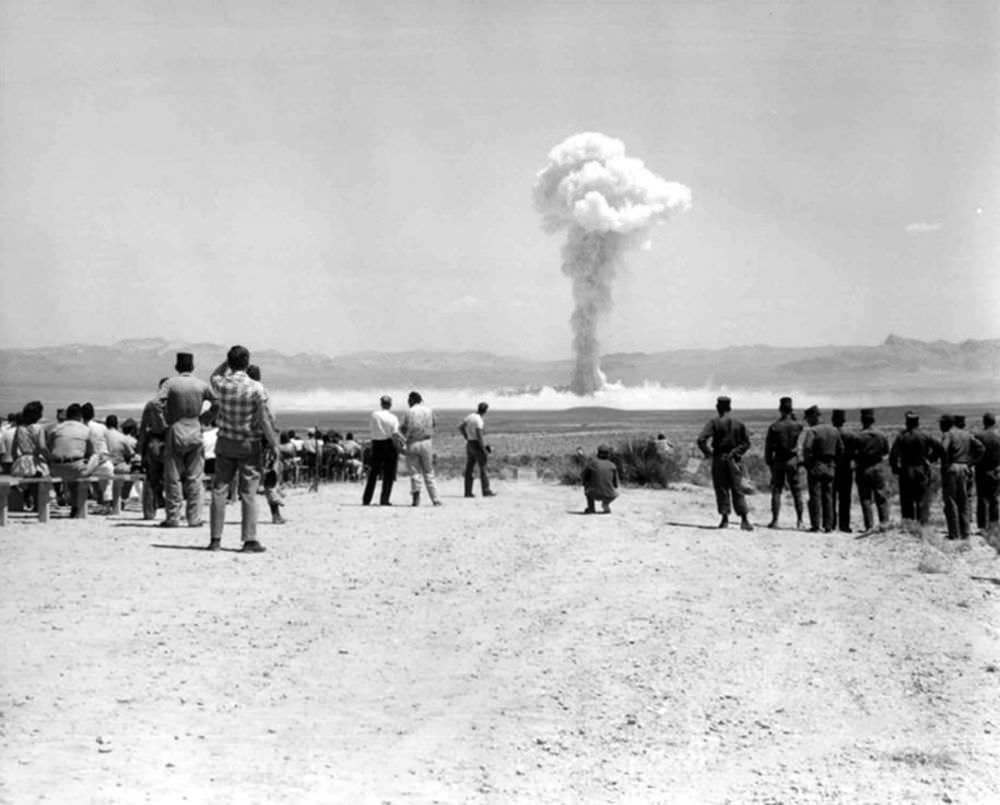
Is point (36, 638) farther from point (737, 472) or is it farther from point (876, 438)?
point (876, 438)

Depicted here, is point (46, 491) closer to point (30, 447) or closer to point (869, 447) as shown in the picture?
point (30, 447)

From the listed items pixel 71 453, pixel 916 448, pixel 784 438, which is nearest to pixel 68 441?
pixel 71 453

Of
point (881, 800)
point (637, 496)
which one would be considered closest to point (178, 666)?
point (881, 800)

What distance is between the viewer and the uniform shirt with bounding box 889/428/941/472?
614 inches

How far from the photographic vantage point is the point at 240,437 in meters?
11.3

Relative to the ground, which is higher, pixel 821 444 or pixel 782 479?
pixel 821 444

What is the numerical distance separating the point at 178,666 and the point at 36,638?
116 cm

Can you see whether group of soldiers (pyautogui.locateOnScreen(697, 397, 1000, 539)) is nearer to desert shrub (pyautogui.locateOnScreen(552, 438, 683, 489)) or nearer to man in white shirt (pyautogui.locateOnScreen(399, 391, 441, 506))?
man in white shirt (pyautogui.locateOnScreen(399, 391, 441, 506))

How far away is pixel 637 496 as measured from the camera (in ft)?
72.3

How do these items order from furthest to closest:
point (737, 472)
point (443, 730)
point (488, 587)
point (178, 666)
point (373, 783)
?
1. point (737, 472)
2. point (488, 587)
3. point (178, 666)
4. point (443, 730)
5. point (373, 783)

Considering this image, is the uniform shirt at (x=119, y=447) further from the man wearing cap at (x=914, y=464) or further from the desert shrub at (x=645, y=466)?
the desert shrub at (x=645, y=466)

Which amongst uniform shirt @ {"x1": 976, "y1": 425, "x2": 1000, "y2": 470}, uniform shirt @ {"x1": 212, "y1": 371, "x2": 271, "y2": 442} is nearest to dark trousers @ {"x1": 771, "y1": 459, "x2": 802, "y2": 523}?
uniform shirt @ {"x1": 976, "y1": 425, "x2": 1000, "y2": 470}

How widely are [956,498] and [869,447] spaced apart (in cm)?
125

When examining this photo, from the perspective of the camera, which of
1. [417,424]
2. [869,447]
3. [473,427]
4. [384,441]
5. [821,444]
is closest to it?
[821,444]
